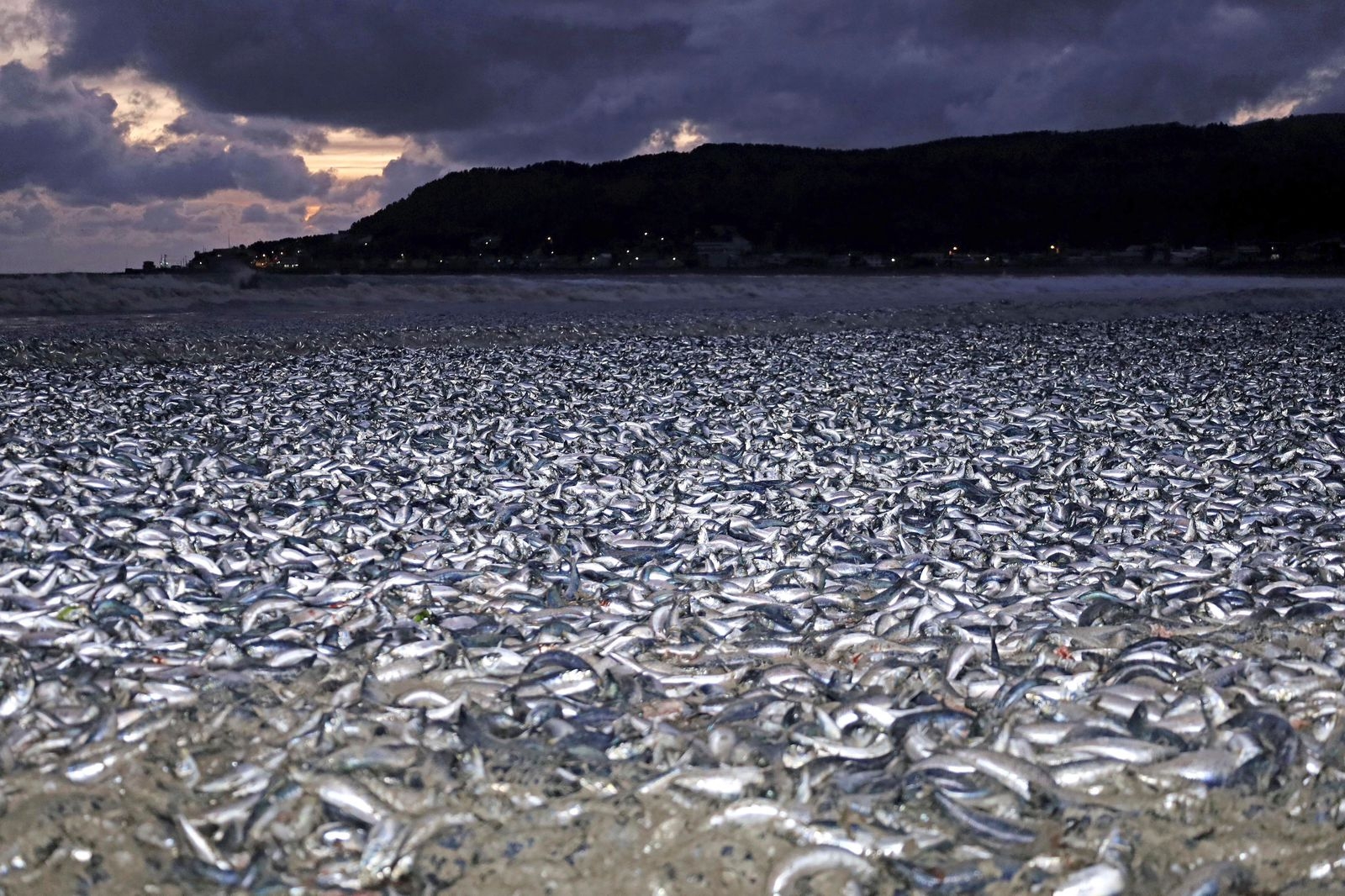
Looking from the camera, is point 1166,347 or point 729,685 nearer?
point 729,685

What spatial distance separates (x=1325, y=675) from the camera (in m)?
3.74

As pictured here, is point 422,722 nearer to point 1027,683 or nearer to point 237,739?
point 237,739

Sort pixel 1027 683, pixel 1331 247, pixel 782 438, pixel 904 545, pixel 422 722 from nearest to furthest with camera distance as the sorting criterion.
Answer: pixel 422 722
pixel 1027 683
pixel 904 545
pixel 782 438
pixel 1331 247

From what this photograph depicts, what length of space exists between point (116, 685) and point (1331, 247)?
273 feet

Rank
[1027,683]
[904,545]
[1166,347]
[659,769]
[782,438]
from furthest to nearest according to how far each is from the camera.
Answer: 1. [1166,347]
2. [782,438]
3. [904,545]
4. [1027,683]
5. [659,769]

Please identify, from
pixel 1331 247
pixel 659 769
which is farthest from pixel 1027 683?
pixel 1331 247

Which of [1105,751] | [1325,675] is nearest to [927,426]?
[1325,675]

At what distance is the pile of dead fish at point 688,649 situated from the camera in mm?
2852

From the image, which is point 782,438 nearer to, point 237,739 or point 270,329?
point 237,739

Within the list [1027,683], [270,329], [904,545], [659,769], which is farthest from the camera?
[270,329]

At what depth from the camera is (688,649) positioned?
161 inches

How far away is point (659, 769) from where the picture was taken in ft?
10.3

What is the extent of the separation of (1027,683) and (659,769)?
135 centimetres

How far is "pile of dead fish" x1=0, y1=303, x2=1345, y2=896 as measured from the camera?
112 inches
